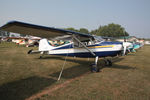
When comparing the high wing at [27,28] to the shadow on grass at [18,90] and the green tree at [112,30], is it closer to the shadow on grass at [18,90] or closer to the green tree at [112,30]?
the shadow on grass at [18,90]

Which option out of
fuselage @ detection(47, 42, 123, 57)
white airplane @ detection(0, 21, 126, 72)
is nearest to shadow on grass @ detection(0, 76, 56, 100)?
white airplane @ detection(0, 21, 126, 72)

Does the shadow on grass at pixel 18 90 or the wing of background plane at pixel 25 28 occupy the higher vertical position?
the wing of background plane at pixel 25 28

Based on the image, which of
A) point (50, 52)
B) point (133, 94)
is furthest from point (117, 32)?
point (133, 94)

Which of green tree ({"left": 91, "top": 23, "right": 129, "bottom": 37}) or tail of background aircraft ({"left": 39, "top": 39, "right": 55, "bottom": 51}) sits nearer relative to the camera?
tail of background aircraft ({"left": 39, "top": 39, "right": 55, "bottom": 51})

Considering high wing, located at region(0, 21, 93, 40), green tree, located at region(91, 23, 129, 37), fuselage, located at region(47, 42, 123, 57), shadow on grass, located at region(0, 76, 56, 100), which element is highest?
green tree, located at region(91, 23, 129, 37)

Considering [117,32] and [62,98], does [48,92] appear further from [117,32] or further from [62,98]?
[117,32]

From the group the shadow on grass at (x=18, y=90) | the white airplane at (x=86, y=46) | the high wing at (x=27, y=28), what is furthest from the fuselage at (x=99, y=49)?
the shadow on grass at (x=18, y=90)

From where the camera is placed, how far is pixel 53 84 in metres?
4.47

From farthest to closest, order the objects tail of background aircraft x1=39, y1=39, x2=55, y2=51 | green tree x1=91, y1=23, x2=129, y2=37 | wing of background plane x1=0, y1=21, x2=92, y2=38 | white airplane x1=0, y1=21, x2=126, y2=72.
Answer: green tree x1=91, y1=23, x2=129, y2=37
tail of background aircraft x1=39, y1=39, x2=55, y2=51
white airplane x1=0, y1=21, x2=126, y2=72
wing of background plane x1=0, y1=21, x2=92, y2=38

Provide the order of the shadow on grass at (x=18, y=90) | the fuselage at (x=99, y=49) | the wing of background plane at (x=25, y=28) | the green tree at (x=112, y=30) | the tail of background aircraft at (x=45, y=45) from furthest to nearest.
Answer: the green tree at (x=112, y=30) → the tail of background aircraft at (x=45, y=45) → the fuselage at (x=99, y=49) → the wing of background plane at (x=25, y=28) → the shadow on grass at (x=18, y=90)

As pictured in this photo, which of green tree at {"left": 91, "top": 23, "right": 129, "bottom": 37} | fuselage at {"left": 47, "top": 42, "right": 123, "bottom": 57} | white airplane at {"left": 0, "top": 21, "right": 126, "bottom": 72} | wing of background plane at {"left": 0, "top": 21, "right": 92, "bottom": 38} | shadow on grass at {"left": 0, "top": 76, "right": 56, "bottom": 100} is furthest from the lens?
green tree at {"left": 91, "top": 23, "right": 129, "bottom": 37}

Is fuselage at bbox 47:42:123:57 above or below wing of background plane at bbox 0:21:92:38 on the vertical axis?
below

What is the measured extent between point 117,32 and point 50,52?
65729mm

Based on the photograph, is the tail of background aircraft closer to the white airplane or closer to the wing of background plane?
the white airplane
